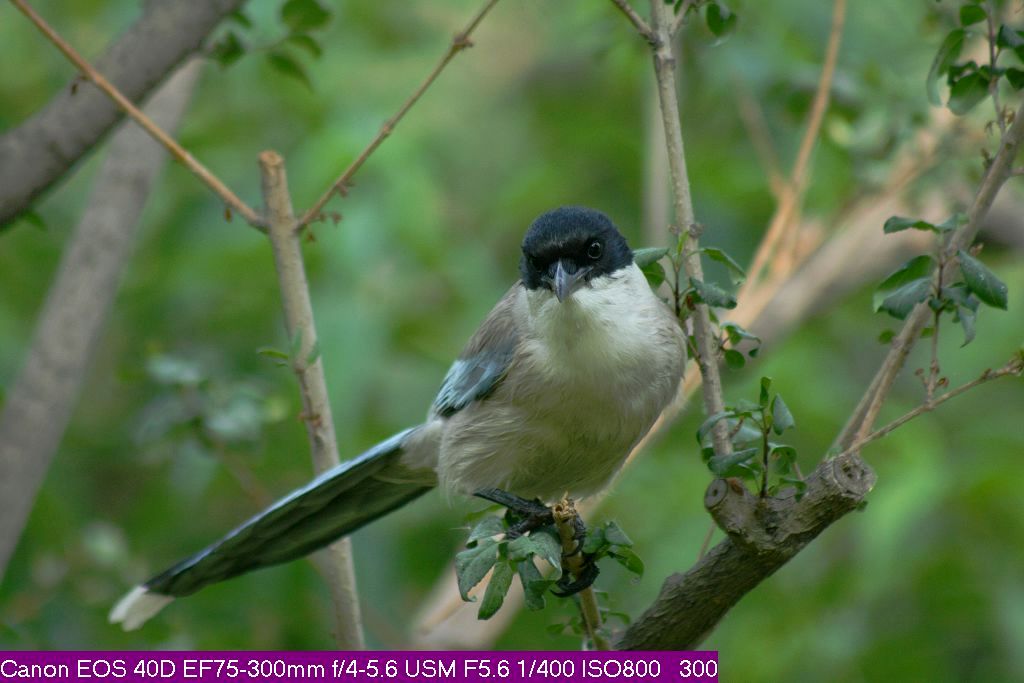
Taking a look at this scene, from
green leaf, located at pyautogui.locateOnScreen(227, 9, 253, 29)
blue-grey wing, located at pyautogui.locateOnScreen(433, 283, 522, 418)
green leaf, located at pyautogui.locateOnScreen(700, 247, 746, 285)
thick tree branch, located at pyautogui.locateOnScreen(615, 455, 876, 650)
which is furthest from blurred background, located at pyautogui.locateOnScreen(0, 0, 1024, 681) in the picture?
green leaf, located at pyautogui.locateOnScreen(700, 247, 746, 285)

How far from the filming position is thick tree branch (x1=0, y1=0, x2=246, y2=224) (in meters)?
3.10

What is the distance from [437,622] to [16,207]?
1621mm

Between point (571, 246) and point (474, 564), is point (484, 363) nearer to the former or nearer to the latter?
point (571, 246)

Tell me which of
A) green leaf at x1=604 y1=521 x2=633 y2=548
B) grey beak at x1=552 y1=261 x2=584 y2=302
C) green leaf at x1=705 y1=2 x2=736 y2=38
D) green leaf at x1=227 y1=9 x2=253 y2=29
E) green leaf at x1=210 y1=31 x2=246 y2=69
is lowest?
green leaf at x1=604 y1=521 x2=633 y2=548

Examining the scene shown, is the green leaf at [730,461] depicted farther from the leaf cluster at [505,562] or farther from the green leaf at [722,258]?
the green leaf at [722,258]

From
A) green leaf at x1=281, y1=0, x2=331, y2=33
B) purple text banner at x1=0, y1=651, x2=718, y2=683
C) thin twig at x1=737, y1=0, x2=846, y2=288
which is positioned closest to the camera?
purple text banner at x1=0, y1=651, x2=718, y2=683

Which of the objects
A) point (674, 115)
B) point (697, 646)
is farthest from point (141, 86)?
point (697, 646)

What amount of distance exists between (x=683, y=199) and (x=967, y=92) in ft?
2.19

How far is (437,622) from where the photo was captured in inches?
138

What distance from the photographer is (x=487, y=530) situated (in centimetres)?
230

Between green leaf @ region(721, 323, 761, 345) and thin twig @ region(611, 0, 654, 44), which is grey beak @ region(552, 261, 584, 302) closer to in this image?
green leaf @ region(721, 323, 761, 345)

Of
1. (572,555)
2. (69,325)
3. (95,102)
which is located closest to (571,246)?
(572,555)

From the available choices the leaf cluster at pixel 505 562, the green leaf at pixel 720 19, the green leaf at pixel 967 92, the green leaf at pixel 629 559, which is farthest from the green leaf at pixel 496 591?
the green leaf at pixel 967 92

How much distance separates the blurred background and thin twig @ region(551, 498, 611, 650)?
104 cm
